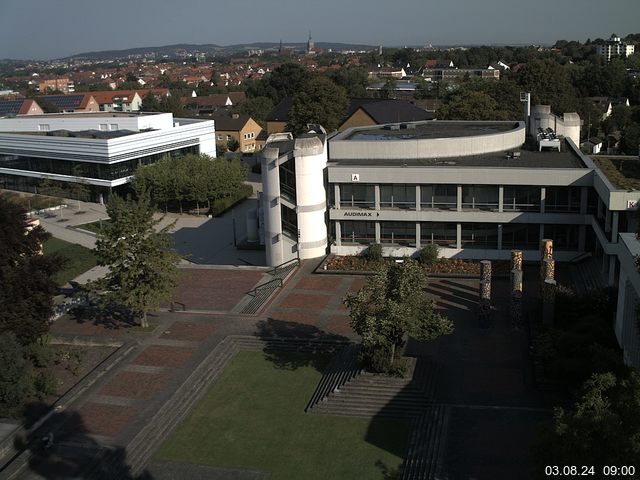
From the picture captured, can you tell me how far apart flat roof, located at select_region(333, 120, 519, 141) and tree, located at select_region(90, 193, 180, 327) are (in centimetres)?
1670

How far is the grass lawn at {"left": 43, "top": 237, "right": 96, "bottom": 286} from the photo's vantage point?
41875 millimetres

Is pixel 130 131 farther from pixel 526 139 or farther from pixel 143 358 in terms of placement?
pixel 143 358

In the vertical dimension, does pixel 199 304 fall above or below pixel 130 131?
below

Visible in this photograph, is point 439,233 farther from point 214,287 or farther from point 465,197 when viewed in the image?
point 214,287

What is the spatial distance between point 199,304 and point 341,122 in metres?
48.1

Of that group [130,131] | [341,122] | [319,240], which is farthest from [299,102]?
[319,240]

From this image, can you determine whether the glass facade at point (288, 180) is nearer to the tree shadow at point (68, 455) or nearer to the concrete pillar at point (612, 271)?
the concrete pillar at point (612, 271)

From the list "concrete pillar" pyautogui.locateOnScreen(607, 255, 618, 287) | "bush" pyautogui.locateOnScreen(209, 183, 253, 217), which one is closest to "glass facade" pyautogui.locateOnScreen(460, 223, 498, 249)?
"concrete pillar" pyautogui.locateOnScreen(607, 255, 618, 287)

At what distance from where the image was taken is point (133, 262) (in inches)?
1169

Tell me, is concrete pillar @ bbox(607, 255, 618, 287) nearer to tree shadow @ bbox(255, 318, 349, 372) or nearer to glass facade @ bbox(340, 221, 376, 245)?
tree shadow @ bbox(255, 318, 349, 372)

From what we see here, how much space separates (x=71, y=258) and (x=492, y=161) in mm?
26274

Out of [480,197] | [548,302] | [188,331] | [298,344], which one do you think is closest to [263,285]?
[188,331]

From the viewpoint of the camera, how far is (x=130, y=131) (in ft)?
224

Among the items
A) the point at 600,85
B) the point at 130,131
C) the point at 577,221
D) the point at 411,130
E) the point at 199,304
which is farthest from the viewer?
the point at 600,85
